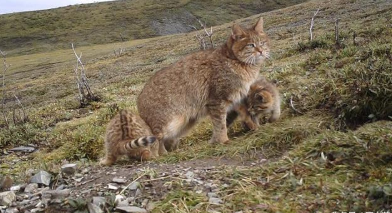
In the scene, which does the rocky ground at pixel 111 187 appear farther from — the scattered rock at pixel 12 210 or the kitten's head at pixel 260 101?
the kitten's head at pixel 260 101

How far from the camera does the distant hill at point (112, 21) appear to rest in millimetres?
115125

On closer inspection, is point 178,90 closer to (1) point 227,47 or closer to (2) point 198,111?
(2) point 198,111

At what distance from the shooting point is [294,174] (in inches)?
194

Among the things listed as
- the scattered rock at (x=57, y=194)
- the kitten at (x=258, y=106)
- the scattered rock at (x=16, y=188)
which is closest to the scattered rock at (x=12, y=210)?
the scattered rock at (x=57, y=194)

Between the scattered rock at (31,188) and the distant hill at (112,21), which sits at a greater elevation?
the distant hill at (112,21)

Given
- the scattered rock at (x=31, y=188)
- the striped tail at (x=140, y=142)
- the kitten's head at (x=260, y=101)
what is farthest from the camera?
the kitten's head at (x=260, y=101)

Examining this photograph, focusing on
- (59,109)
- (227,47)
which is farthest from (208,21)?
(227,47)

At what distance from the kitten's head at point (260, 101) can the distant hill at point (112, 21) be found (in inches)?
4161

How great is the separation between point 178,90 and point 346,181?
14.0 ft

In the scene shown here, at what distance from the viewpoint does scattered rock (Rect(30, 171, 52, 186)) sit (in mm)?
5895

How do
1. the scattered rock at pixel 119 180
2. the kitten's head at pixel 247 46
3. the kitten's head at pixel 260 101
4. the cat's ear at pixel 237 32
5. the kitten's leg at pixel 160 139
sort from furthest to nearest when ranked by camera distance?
the cat's ear at pixel 237 32, the kitten's head at pixel 247 46, the kitten's head at pixel 260 101, the kitten's leg at pixel 160 139, the scattered rock at pixel 119 180

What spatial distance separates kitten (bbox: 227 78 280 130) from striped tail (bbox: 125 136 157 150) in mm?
2359

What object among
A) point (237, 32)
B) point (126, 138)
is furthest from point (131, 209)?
point (237, 32)

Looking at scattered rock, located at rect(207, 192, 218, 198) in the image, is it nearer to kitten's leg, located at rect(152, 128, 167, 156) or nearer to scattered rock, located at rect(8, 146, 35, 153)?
kitten's leg, located at rect(152, 128, 167, 156)
